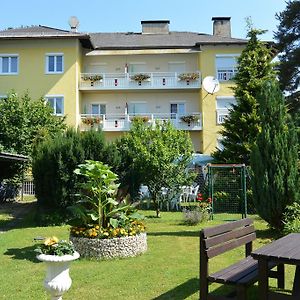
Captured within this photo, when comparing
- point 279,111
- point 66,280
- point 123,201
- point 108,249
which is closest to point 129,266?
point 108,249

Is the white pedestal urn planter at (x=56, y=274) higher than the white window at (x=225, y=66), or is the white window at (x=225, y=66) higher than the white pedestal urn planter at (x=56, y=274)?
the white window at (x=225, y=66)

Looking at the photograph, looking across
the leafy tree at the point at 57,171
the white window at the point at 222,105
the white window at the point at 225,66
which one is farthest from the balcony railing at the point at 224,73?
the leafy tree at the point at 57,171

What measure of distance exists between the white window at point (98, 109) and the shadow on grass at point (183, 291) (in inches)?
1090

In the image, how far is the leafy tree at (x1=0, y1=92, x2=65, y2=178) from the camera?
24906mm

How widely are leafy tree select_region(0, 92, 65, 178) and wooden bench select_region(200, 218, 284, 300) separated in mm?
19039

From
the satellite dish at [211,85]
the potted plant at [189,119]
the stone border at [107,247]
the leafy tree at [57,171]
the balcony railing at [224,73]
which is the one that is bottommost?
the stone border at [107,247]

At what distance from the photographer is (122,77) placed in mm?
32906

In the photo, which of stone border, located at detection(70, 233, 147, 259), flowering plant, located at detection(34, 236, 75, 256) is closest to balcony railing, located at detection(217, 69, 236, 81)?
stone border, located at detection(70, 233, 147, 259)

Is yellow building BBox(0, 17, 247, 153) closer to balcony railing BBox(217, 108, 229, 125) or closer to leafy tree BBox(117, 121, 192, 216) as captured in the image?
balcony railing BBox(217, 108, 229, 125)

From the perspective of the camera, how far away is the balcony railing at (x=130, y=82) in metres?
32.7

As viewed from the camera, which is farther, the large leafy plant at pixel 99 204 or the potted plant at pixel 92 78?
the potted plant at pixel 92 78

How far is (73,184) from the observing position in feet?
50.1

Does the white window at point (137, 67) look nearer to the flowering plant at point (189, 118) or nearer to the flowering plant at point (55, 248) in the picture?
the flowering plant at point (189, 118)

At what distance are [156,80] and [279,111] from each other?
22.1 metres
